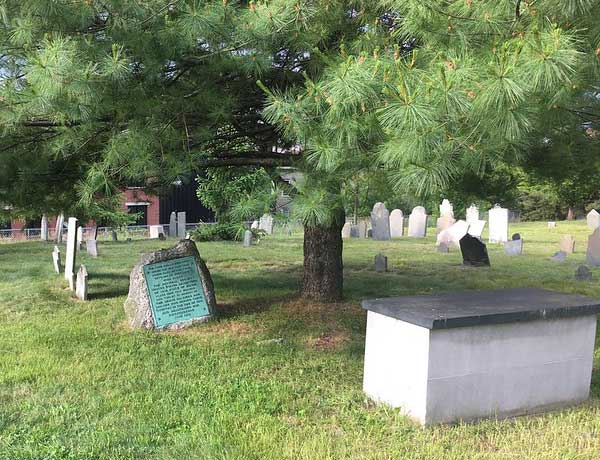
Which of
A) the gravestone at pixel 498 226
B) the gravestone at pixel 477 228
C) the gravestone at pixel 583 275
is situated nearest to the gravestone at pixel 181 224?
the gravestone at pixel 477 228

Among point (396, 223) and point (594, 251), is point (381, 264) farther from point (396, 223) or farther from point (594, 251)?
point (396, 223)

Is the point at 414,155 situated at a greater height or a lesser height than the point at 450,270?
greater

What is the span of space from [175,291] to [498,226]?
14.3 metres

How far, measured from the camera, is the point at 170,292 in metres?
6.45

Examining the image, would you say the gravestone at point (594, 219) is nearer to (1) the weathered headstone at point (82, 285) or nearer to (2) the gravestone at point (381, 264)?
(2) the gravestone at point (381, 264)

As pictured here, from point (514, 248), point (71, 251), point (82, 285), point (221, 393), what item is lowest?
point (221, 393)

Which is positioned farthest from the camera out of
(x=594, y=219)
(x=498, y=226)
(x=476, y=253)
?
(x=594, y=219)

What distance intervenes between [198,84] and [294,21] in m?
1.48

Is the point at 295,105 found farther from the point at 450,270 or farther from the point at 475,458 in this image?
the point at 450,270

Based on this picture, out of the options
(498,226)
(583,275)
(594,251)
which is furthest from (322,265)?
(498,226)

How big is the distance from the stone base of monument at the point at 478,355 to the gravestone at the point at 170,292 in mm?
2901

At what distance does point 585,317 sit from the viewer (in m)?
3.99

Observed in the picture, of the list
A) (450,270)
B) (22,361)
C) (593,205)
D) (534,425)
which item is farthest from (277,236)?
(593,205)

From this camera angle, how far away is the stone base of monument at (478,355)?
11.7 ft
